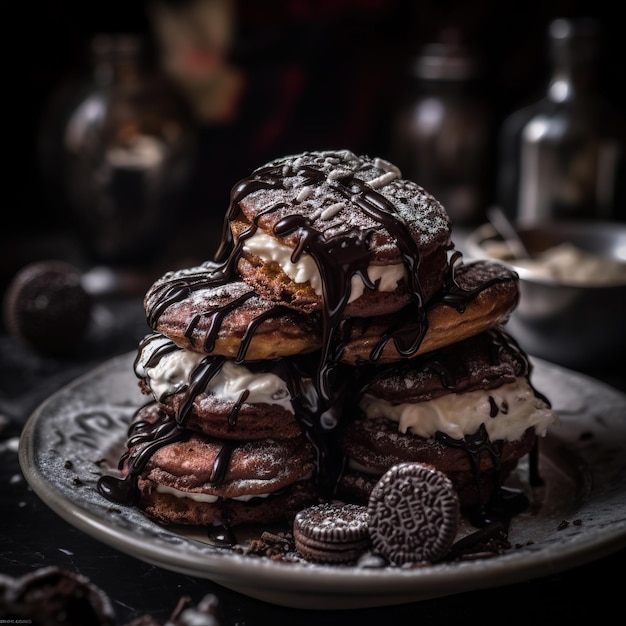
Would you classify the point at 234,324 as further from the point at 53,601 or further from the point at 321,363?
the point at 53,601

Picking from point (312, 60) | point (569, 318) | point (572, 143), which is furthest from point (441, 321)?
point (312, 60)

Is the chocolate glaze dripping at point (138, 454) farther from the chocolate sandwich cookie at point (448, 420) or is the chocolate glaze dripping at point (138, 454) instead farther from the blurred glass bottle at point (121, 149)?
the blurred glass bottle at point (121, 149)

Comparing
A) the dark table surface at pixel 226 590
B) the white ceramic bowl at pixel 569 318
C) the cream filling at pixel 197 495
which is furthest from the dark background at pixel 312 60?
the cream filling at pixel 197 495

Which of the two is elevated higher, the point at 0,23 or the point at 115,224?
the point at 0,23

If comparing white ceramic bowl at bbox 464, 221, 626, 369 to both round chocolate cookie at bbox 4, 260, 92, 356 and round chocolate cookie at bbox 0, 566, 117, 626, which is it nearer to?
round chocolate cookie at bbox 4, 260, 92, 356

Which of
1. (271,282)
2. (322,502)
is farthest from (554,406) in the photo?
(271,282)

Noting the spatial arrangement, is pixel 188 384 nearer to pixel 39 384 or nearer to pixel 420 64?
pixel 39 384

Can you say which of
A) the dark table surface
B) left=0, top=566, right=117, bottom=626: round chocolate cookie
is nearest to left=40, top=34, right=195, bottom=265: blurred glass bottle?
the dark table surface
